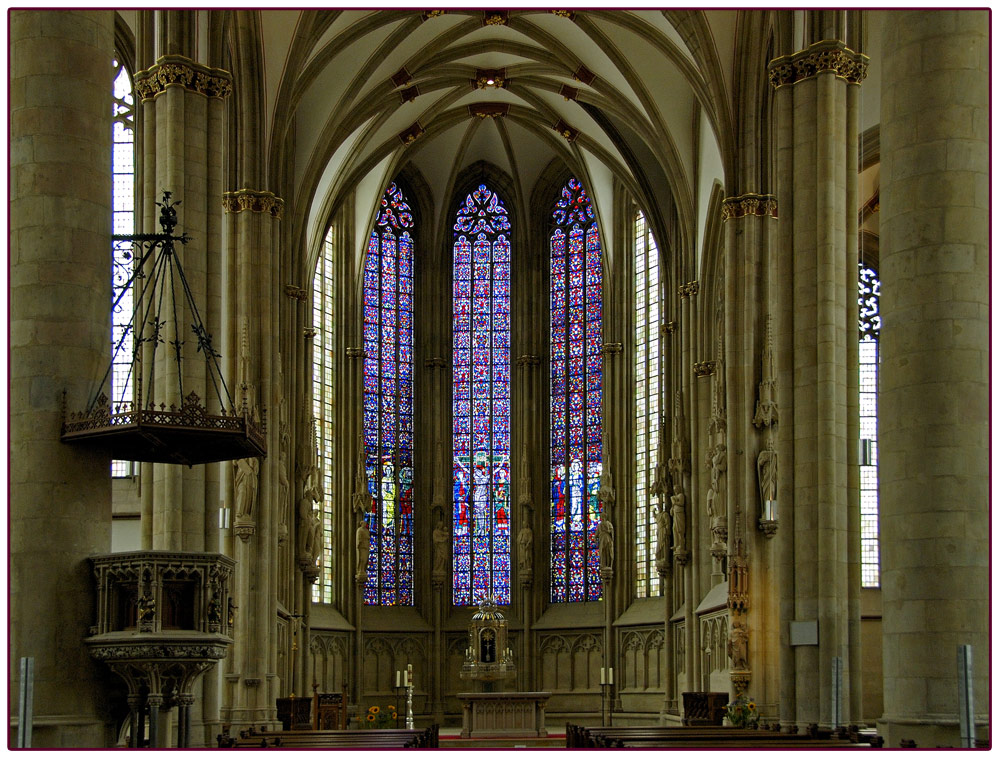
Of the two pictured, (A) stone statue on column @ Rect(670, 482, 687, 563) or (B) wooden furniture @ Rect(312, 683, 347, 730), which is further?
(A) stone statue on column @ Rect(670, 482, 687, 563)

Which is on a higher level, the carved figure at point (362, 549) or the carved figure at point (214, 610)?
the carved figure at point (214, 610)

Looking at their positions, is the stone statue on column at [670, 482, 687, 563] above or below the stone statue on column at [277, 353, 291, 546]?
below

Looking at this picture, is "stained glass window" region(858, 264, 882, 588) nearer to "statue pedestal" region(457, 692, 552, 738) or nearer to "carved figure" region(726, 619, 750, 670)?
"statue pedestal" region(457, 692, 552, 738)

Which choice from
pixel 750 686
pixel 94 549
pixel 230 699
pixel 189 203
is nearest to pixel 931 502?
pixel 94 549

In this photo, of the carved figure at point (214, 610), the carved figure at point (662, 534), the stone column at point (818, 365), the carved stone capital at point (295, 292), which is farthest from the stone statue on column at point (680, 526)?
the carved figure at point (214, 610)

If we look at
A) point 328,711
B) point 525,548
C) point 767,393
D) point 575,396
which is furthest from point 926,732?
point 575,396

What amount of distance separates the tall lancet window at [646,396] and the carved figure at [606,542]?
686 mm

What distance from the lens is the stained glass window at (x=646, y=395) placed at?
41.8 meters

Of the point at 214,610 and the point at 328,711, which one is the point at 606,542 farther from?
the point at 214,610

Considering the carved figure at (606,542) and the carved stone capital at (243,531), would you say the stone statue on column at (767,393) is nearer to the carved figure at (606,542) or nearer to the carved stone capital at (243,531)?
the carved stone capital at (243,531)

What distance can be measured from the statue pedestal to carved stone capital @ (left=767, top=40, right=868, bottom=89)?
57.8ft

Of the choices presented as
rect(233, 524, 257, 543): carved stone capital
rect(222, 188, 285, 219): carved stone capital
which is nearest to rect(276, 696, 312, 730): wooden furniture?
rect(233, 524, 257, 543): carved stone capital

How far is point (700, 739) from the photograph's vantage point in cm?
1891

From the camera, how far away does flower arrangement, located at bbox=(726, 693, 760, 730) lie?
27302 millimetres
